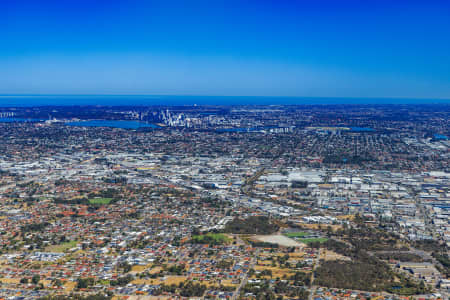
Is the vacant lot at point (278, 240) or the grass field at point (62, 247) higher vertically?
the vacant lot at point (278, 240)

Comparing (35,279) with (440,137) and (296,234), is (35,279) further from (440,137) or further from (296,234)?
(440,137)

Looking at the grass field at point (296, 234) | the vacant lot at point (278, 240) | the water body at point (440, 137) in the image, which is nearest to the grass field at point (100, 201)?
the vacant lot at point (278, 240)

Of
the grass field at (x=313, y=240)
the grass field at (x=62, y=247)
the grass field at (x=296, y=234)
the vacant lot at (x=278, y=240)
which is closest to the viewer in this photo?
the grass field at (x=62, y=247)

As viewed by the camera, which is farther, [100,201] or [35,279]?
[100,201]

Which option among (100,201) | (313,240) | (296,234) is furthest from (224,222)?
(100,201)

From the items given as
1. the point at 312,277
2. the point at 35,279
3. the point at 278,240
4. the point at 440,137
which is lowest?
the point at 35,279

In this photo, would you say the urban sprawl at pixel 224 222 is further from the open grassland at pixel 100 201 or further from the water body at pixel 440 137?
the water body at pixel 440 137

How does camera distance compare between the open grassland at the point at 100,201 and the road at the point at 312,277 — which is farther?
the open grassland at the point at 100,201

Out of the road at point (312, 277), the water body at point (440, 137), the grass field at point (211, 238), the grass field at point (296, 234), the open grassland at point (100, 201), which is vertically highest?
the water body at point (440, 137)
